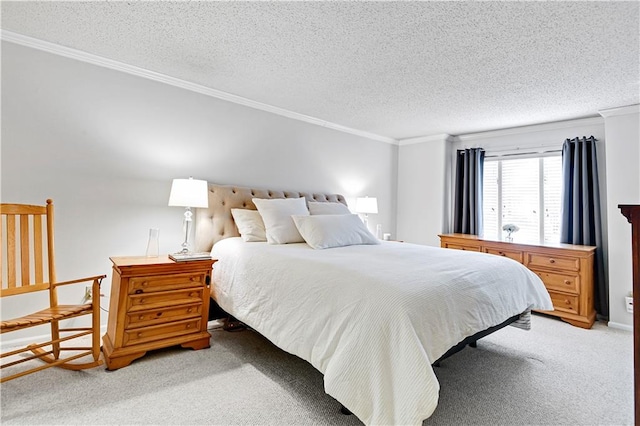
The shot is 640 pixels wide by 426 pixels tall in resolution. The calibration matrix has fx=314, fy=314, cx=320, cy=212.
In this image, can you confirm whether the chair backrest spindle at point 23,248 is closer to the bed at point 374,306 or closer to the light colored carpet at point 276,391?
the light colored carpet at point 276,391

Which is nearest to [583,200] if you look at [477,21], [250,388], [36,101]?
[477,21]

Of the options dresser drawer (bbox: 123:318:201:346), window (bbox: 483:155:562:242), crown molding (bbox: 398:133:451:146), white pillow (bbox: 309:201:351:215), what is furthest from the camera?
crown molding (bbox: 398:133:451:146)

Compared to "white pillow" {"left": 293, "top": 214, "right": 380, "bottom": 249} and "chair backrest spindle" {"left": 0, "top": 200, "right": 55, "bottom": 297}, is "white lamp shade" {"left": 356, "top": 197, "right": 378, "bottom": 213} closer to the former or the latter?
"white pillow" {"left": 293, "top": 214, "right": 380, "bottom": 249}

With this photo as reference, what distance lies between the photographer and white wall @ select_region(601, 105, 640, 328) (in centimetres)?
336

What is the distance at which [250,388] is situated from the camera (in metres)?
2.00

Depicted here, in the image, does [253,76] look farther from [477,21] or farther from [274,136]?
[477,21]

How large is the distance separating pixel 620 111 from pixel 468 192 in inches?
75.8

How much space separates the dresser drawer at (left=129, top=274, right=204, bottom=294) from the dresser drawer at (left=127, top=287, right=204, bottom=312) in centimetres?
3

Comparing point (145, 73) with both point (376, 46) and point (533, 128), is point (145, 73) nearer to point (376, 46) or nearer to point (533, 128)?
point (376, 46)

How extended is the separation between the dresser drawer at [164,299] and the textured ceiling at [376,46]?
193 centimetres

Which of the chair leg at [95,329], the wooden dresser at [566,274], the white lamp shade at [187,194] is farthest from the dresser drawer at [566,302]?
the chair leg at [95,329]

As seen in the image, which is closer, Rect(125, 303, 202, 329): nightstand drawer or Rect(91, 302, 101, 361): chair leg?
Rect(91, 302, 101, 361): chair leg

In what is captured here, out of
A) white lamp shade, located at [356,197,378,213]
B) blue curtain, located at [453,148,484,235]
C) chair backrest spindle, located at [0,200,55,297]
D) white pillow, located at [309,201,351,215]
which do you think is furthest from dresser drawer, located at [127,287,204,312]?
Result: blue curtain, located at [453,148,484,235]

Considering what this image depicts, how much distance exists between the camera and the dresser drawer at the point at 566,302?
3404 millimetres
